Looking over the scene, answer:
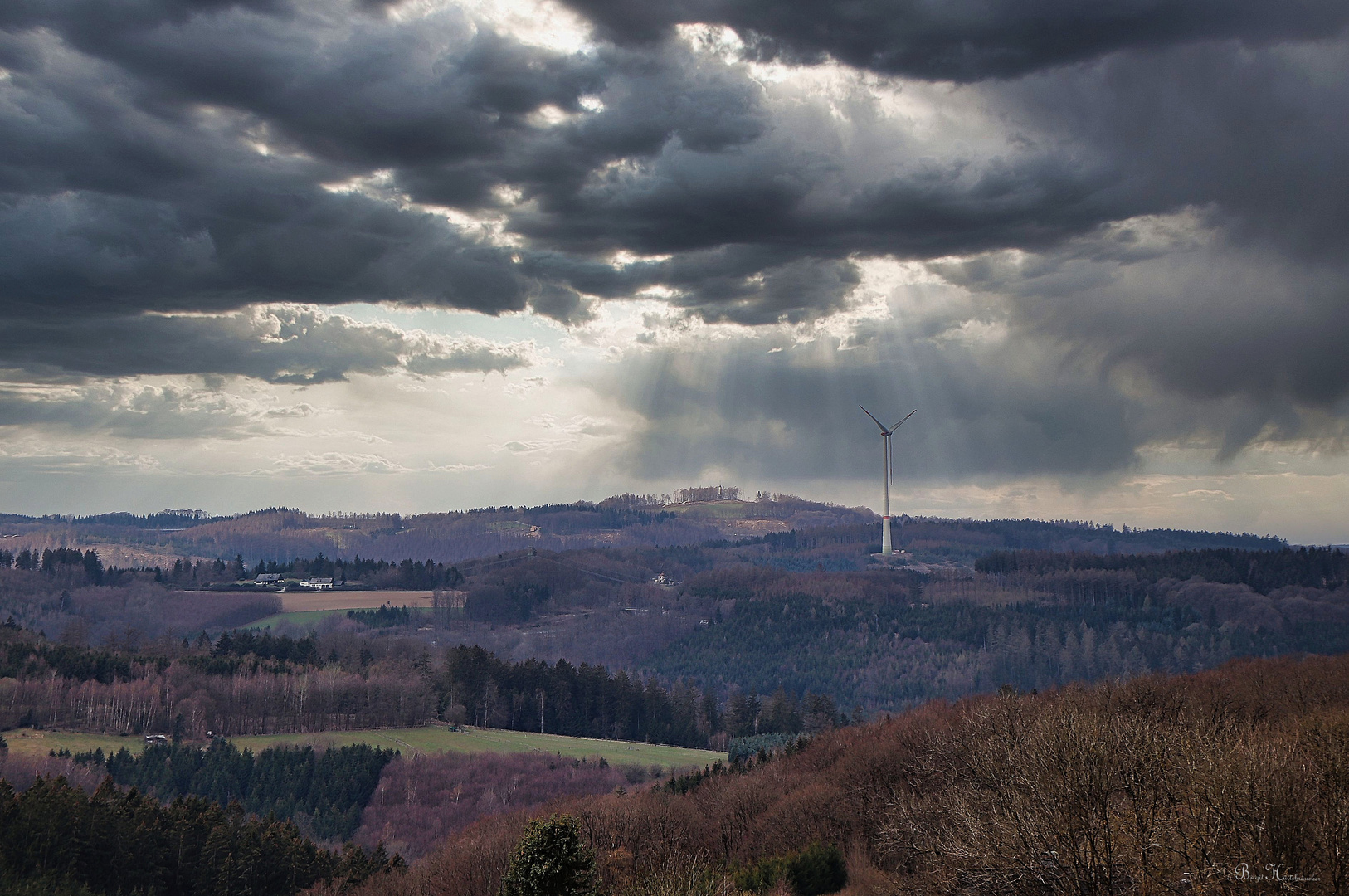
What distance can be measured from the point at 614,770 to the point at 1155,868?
174 m

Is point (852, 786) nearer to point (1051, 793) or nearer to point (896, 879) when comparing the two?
point (896, 879)

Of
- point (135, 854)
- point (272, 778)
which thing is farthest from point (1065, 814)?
point (272, 778)

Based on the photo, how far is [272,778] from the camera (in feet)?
624

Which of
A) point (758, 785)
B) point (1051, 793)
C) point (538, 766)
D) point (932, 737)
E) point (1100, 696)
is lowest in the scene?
point (538, 766)

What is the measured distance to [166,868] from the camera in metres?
121

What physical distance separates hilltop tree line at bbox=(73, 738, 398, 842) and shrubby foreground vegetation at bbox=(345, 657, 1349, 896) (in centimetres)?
7927

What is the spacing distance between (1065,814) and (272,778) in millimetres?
190489

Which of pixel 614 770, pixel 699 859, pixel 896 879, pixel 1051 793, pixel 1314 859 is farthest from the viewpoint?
pixel 614 770

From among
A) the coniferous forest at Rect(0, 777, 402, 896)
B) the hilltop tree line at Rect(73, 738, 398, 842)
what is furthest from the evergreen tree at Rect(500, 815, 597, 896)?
the hilltop tree line at Rect(73, 738, 398, 842)

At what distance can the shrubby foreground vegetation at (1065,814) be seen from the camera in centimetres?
2870

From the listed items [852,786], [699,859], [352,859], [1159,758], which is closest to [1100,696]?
[852,786]

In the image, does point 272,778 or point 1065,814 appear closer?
point 1065,814

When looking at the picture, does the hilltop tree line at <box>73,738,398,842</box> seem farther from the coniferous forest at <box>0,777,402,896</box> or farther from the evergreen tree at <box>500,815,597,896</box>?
the evergreen tree at <box>500,815,597,896</box>

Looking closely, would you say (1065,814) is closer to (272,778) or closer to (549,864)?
(549,864)
